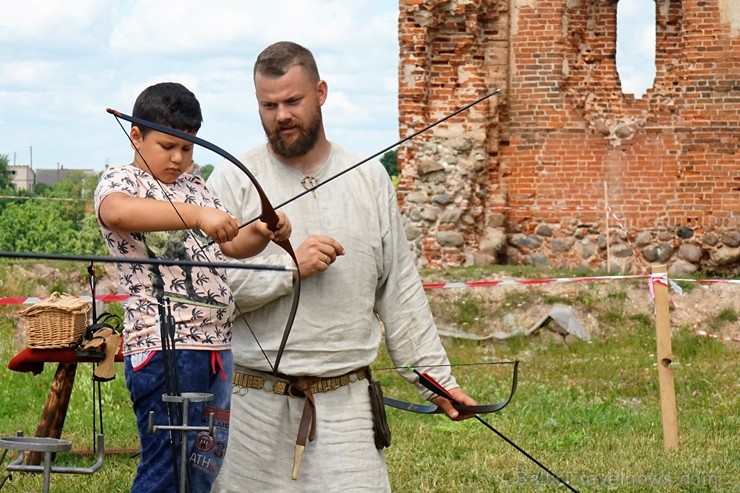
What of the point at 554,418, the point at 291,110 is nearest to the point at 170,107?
the point at 291,110

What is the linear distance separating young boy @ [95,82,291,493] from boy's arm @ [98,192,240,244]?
2 centimetres

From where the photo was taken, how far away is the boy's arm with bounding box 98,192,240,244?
383 centimetres

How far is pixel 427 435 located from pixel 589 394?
249 cm

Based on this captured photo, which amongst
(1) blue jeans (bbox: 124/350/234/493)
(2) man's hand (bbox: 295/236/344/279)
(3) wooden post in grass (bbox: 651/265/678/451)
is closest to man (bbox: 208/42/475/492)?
(2) man's hand (bbox: 295/236/344/279)

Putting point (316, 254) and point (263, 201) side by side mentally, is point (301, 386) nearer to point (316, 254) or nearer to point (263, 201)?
point (316, 254)

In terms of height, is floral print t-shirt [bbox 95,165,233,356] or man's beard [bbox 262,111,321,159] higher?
man's beard [bbox 262,111,321,159]

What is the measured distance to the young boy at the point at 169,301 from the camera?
421cm

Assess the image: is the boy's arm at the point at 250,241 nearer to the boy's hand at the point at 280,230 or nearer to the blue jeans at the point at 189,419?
the boy's hand at the point at 280,230

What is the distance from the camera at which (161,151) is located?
430 centimetres

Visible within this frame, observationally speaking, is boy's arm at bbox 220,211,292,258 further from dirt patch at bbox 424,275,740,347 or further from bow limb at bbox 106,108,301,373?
dirt patch at bbox 424,275,740,347

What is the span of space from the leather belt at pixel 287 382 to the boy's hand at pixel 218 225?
1.00 metres

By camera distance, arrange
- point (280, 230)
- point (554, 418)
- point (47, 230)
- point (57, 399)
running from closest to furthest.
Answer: point (280, 230) → point (57, 399) → point (554, 418) → point (47, 230)

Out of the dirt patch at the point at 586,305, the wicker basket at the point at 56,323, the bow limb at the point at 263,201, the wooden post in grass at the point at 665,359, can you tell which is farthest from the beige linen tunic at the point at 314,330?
the dirt patch at the point at 586,305

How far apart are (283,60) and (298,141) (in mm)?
296
